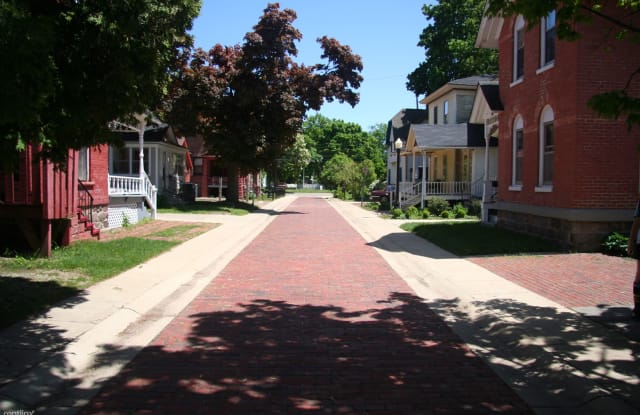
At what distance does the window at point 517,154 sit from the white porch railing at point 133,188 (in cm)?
1338

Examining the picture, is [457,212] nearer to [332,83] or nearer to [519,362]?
[332,83]

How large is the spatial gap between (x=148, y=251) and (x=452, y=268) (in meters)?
6.99

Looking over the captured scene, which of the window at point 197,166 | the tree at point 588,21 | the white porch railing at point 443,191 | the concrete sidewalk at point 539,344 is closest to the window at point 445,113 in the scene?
the white porch railing at point 443,191

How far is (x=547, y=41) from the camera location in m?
14.7

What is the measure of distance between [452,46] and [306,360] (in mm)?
43265

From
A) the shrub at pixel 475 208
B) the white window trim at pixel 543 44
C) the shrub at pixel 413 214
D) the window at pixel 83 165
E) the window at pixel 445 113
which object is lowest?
the shrub at pixel 413 214

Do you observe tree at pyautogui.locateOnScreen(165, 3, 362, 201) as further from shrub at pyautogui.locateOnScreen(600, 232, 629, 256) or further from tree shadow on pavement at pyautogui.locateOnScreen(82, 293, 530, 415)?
tree shadow on pavement at pyautogui.locateOnScreen(82, 293, 530, 415)

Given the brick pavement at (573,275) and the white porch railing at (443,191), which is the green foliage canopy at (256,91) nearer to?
the white porch railing at (443,191)

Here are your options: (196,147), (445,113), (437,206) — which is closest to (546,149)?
(437,206)

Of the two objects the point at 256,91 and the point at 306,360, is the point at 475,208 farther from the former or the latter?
the point at 306,360

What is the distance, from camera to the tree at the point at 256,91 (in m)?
29.8

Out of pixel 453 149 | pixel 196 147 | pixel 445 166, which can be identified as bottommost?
Answer: pixel 445 166

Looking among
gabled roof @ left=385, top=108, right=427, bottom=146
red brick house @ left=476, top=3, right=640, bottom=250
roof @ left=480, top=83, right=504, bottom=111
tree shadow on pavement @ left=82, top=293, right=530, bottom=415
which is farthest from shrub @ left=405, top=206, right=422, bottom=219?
gabled roof @ left=385, top=108, right=427, bottom=146

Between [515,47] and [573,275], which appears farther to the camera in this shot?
[515,47]
